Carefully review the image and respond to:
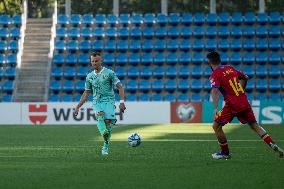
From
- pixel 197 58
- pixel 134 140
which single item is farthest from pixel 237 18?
pixel 134 140

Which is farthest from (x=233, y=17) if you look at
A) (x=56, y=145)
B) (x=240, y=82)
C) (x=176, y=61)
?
(x=240, y=82)

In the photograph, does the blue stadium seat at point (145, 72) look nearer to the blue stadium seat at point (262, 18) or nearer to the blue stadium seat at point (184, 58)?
the blue stadium seat at point (184, 58)

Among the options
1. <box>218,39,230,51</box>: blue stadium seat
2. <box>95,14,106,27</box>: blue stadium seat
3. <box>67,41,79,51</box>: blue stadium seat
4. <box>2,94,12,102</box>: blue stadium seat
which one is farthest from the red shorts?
<box>95,14,106,27</box>: blue stadium seat

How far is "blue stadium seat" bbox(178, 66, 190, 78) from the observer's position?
4184cm

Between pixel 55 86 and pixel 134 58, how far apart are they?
4206 mm

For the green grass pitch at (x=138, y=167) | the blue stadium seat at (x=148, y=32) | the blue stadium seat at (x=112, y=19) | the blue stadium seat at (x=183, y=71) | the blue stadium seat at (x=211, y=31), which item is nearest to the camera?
the green grass pitch at (x=138, y=167)

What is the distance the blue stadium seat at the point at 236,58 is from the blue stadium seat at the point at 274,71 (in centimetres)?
158

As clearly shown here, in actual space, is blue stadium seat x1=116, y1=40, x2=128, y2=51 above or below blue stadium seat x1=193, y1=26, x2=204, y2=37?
below

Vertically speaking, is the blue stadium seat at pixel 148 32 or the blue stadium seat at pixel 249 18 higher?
A: the blue stadium seat at pixel 249 18

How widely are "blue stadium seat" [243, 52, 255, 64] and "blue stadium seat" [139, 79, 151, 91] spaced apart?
16.1 feet

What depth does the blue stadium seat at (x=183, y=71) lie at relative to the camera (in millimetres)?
41844

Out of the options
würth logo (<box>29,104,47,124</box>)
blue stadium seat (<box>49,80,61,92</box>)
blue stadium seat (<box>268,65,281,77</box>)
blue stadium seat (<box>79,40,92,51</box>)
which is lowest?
würth logo (<box>29,104,47,124</box>)

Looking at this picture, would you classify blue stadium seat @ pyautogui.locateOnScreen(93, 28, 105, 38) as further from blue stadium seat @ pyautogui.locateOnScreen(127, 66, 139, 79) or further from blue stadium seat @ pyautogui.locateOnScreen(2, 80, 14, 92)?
blue stadium seat @ pyautogui.locateOnScreen(2, 80, 14, 92)

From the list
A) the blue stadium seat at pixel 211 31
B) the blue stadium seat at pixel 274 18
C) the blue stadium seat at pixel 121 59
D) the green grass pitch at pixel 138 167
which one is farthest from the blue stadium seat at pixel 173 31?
the green grass pitch at pixel 138 167
